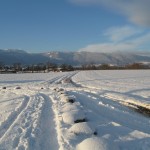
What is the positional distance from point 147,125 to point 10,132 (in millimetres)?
5148

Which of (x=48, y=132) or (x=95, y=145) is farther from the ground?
(x=95, y=145)

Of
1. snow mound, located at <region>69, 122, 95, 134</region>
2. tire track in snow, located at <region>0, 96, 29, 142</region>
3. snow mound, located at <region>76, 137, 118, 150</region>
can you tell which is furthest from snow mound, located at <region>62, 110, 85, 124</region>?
snow mound, located at <region>76, 137, 118, 150</region>

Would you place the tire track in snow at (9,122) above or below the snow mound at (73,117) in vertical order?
below

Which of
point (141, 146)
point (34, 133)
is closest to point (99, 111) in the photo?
point (34, 133)

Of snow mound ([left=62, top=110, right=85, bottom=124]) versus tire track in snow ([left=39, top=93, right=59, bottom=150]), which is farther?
snow mound ([left=62, top=110, right=85, bottom=124])

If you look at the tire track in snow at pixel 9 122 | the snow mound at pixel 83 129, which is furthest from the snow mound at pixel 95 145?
the tire track in snow at pixel 9 122

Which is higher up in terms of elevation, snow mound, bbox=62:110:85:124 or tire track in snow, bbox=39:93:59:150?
snow mound, bbox=62:110:85:124

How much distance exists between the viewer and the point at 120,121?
11977 mm

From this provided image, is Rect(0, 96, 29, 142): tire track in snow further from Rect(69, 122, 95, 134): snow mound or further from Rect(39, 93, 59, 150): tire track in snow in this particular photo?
Rect(69, 122, 95, 134): snow mound

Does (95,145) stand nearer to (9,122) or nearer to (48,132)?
(48,132)

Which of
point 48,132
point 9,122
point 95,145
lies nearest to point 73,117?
point 48,132

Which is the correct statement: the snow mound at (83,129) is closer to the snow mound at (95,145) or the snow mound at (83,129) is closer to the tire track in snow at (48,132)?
→ the tire track in snow at (48,132)

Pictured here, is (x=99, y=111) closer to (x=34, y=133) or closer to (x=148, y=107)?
(x=148, y=107)

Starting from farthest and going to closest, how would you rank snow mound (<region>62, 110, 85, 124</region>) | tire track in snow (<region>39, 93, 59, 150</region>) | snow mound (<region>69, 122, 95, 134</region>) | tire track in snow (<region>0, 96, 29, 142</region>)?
snow mound (<region>62, 110, 85, 124</region>), tire track in snow (<region>0, 96, 29, 142</region>), snow mound (<region>69, 122, 95, 134</region>), tire track in snow (<region>39, 93, 59, 150</region>)
